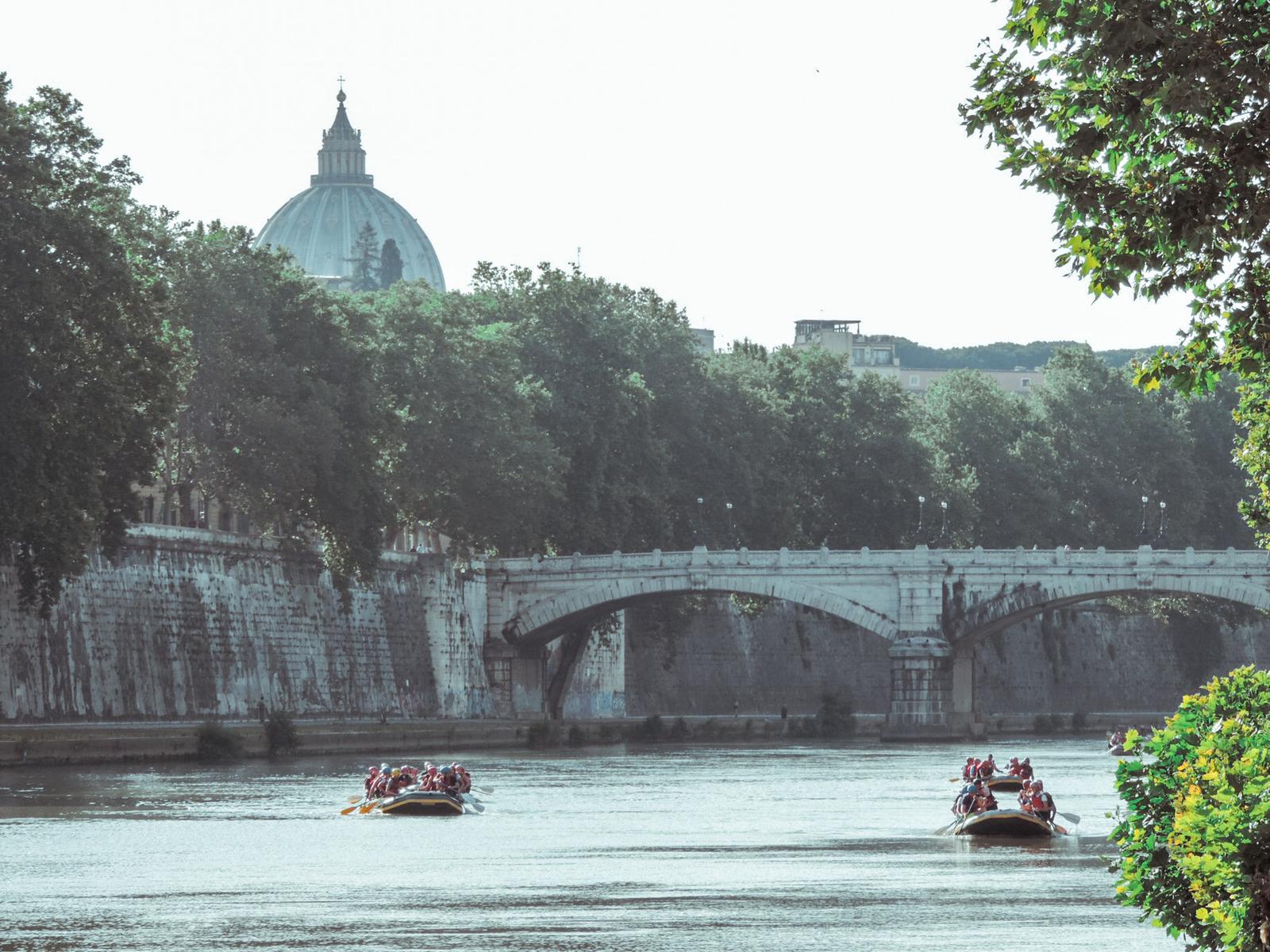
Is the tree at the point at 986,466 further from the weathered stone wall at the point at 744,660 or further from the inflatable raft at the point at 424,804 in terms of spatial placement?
the inflatable raft at the point at 424,804

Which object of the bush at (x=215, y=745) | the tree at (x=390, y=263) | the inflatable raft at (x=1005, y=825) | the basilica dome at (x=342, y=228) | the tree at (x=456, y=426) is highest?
the basilica dome at (x=342, y=228)

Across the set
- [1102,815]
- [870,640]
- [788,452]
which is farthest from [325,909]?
[870,640]

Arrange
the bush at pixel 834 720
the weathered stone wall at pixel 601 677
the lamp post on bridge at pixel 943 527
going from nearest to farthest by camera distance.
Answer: the bush at pixel 834 720, the weathered stone wall at pixel 601 677, the lamp post on bridge at pixel 943 527

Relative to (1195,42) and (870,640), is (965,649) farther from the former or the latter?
(1195,42)

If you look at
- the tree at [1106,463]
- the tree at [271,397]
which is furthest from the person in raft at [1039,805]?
the tree at [1106,463]

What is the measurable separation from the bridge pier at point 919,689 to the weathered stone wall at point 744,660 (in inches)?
435

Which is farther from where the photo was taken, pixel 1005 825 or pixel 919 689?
pixel 919 689

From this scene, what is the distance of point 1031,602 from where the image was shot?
308 feet

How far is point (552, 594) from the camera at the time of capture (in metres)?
95.7

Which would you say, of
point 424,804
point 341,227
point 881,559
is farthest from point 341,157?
point 424,804

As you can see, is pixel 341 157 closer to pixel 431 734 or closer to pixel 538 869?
pixel 431 734

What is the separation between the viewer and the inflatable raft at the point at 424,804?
50.5 meters

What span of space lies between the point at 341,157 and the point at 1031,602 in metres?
103

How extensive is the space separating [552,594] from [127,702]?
2621cm
